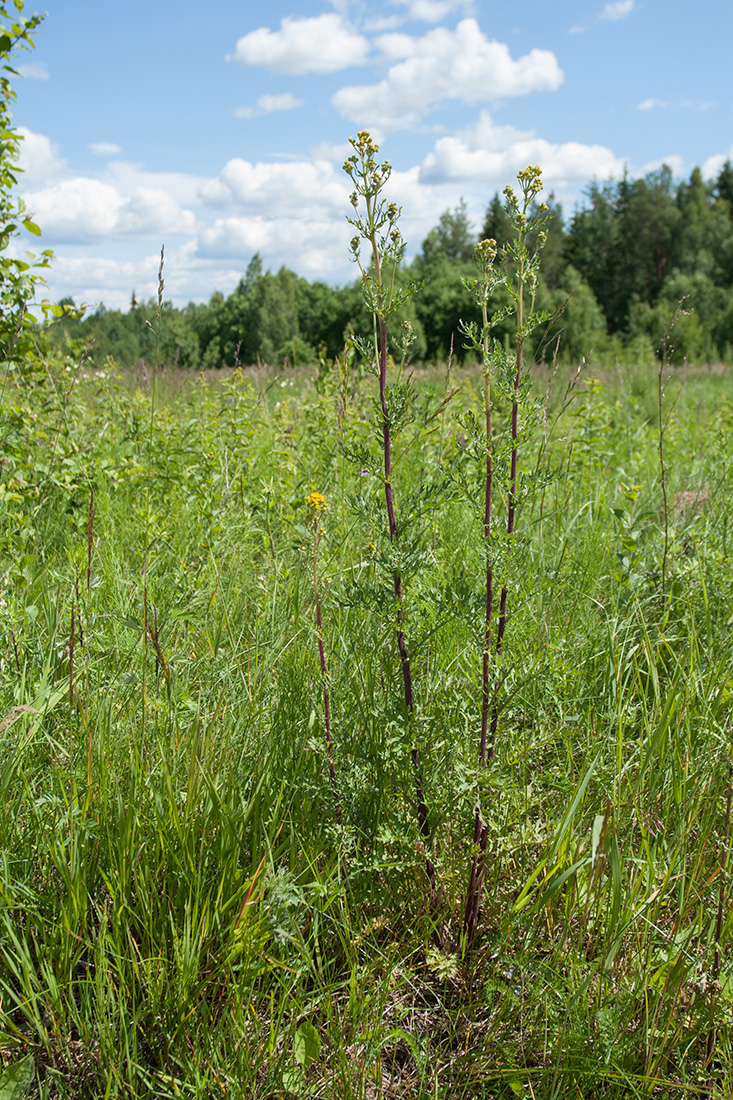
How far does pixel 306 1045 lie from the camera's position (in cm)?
125

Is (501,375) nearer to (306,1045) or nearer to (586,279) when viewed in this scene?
(306,1045)

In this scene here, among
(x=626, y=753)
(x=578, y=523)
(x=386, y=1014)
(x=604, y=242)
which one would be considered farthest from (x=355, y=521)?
(x=604, y=242)

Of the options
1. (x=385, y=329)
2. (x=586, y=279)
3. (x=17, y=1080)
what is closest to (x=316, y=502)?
(x=385, y=329)

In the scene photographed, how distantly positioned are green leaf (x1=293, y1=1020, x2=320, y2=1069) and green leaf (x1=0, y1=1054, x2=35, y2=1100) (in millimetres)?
488

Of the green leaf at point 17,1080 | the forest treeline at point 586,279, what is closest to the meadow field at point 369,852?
the green leaf at point 17,1080

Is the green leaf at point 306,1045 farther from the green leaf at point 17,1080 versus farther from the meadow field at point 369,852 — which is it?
the green leaf at point 17,1080

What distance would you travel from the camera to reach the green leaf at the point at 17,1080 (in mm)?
1209

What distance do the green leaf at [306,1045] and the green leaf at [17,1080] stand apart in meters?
0.49

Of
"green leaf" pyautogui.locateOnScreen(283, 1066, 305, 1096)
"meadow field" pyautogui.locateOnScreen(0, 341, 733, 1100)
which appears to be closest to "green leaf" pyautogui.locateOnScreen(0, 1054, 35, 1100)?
"meadow field" pyautogui.locateOnScreen(0, 341, 733, 1100)

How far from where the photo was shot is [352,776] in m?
1.56

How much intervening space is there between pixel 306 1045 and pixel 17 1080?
1.73 feet

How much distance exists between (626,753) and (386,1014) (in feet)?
3.19

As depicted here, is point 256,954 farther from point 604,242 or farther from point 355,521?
point 604,242

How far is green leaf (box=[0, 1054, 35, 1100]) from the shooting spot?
3.97 feet
